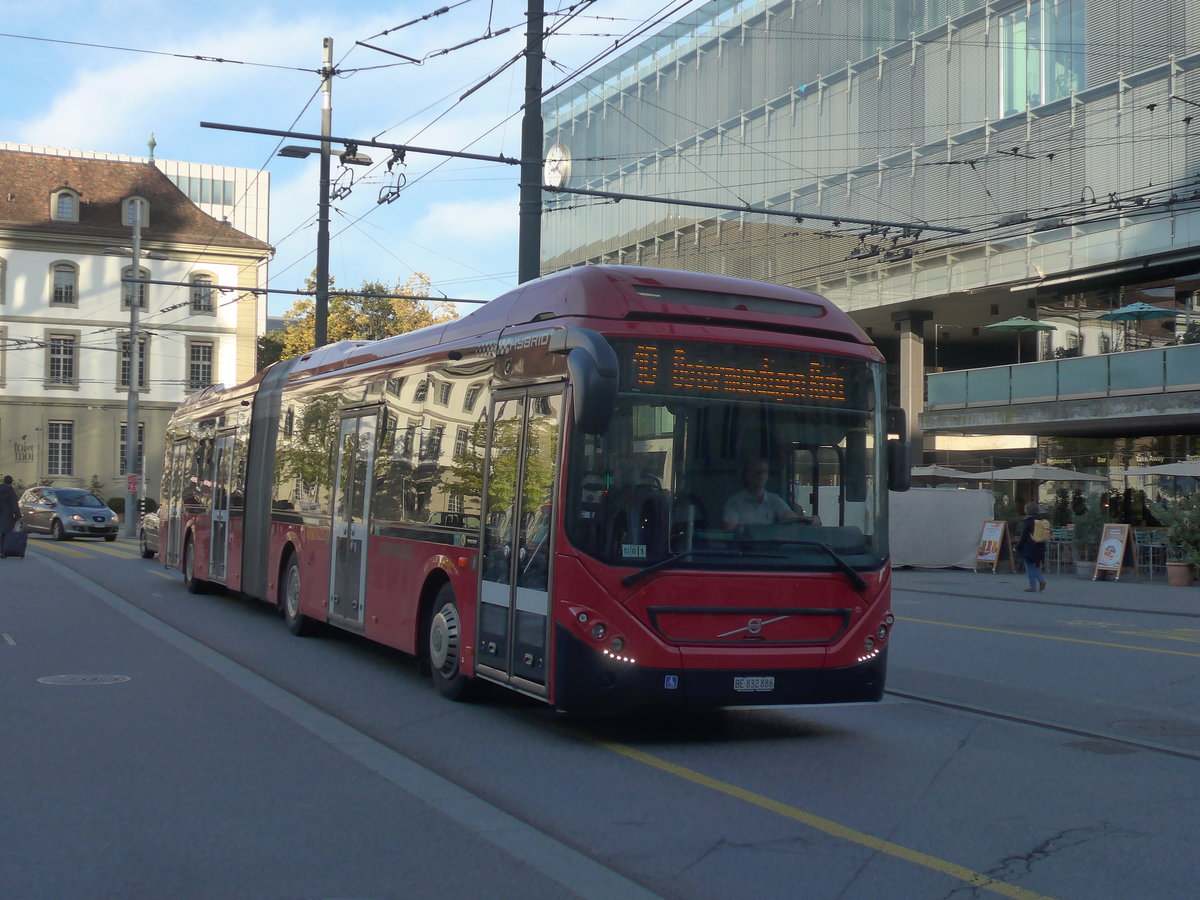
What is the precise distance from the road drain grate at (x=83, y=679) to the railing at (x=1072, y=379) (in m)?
26.1

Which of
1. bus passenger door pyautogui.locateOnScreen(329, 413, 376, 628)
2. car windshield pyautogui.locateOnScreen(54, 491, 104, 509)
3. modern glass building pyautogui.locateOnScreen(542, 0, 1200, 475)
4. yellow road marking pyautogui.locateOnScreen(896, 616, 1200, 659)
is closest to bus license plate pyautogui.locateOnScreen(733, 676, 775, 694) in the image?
bus passenger door pyautogui.locateOnScreen(329, 413, 376, 628)

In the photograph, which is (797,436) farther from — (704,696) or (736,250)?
(736,250)

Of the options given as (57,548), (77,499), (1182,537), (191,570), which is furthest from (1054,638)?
(77,499)

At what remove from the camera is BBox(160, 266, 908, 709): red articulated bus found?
8.30 meters

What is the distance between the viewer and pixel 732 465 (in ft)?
28.0

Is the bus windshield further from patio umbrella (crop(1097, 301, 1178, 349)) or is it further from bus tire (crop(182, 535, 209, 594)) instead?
patio umbrella (crop(1097, 301, 1178, 349))

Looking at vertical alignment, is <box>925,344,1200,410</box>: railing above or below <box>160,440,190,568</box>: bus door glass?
above

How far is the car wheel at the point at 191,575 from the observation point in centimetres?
1962

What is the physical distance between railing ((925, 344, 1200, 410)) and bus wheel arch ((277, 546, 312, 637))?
74.8 ft

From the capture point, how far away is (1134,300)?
112ft

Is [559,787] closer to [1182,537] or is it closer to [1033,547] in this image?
[1033,547]

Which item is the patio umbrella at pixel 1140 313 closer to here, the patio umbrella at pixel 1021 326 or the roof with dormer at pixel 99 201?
the patio umbrella at pixel 1021 326

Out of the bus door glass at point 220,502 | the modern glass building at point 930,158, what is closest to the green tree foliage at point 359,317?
the modern glass building at point 930,158

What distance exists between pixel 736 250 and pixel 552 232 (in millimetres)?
12003
